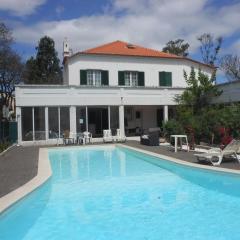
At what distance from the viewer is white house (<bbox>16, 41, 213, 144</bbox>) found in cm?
2639

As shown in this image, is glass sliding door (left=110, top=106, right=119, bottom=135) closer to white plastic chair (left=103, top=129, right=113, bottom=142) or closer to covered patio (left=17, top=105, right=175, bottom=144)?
covered patio (left=17, top=105, right=175, bottom=144)

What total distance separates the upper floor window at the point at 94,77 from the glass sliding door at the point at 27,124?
5.60 meters

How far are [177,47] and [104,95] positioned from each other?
35524 millimetres

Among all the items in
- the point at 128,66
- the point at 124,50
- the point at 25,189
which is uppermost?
the point at 124,50

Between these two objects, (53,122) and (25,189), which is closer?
(25,189)

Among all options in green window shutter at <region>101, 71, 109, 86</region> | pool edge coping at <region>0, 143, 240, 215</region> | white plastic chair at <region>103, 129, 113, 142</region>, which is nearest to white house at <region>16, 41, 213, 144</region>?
green window shutter at <region>101, 71, 109, 86</region>

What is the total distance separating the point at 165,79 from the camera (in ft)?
110

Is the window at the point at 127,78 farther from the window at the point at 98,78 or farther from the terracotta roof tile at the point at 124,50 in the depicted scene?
the window at the point at 98,78

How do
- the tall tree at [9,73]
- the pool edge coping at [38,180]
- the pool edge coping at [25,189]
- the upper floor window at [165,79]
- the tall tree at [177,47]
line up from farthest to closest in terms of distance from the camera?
the tall tree at [177,47] < the tall tree at [9,73] < the upper floor window at [165,79] < the pool edge coping at [38,180] < the pool edge coping at [25,189]

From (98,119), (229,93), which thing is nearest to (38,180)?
(229,93)

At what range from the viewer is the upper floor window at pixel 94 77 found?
30578mm

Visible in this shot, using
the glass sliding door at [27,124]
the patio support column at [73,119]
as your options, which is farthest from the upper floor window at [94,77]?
the glass sliding door at [27,124]

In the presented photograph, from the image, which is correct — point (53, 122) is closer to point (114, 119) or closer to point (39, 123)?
point (39, 123)

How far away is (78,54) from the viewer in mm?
30688
